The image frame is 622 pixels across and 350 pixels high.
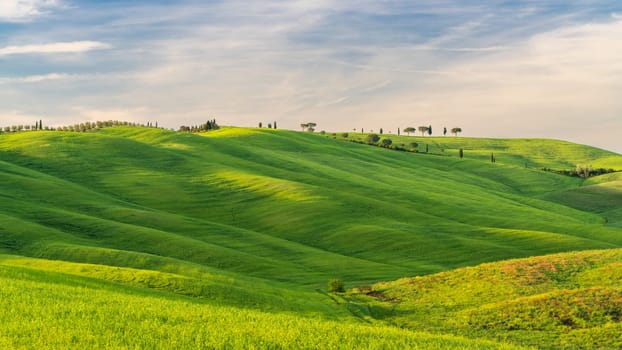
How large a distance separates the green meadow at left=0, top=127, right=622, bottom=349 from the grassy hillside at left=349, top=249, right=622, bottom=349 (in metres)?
0.16

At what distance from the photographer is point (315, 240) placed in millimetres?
83938

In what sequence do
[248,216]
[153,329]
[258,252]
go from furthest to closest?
[248,216] < [258,252] < [153,329]

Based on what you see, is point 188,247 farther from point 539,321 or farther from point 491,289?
point 539,321

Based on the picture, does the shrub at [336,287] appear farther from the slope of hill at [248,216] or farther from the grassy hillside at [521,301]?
the slope of hill at [248,216]

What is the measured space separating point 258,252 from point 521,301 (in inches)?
1520

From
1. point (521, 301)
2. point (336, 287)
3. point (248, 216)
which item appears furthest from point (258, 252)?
point (521, 301)

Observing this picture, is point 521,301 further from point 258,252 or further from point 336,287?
point 258,252

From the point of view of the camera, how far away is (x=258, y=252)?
2926 inches

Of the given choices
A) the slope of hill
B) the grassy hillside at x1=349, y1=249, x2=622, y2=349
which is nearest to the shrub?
the grassy hillside at x1=349, y1=249, x2=622, y2=349

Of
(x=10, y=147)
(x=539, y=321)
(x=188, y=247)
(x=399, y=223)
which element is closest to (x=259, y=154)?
(x=10, y=147)

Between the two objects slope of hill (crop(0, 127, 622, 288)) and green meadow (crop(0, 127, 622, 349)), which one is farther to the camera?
slope of hill (crop(0, 127, 622, 288))

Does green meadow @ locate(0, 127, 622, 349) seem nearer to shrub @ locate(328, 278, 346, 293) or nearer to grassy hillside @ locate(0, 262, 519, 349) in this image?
grassy hillside @ locate(0, 262, 519, 349)

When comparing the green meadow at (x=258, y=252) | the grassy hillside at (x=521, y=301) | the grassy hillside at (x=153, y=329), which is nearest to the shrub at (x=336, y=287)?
the grassy hillside at (x=521, y=301)

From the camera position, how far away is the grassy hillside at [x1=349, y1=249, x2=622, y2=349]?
1431 inches
